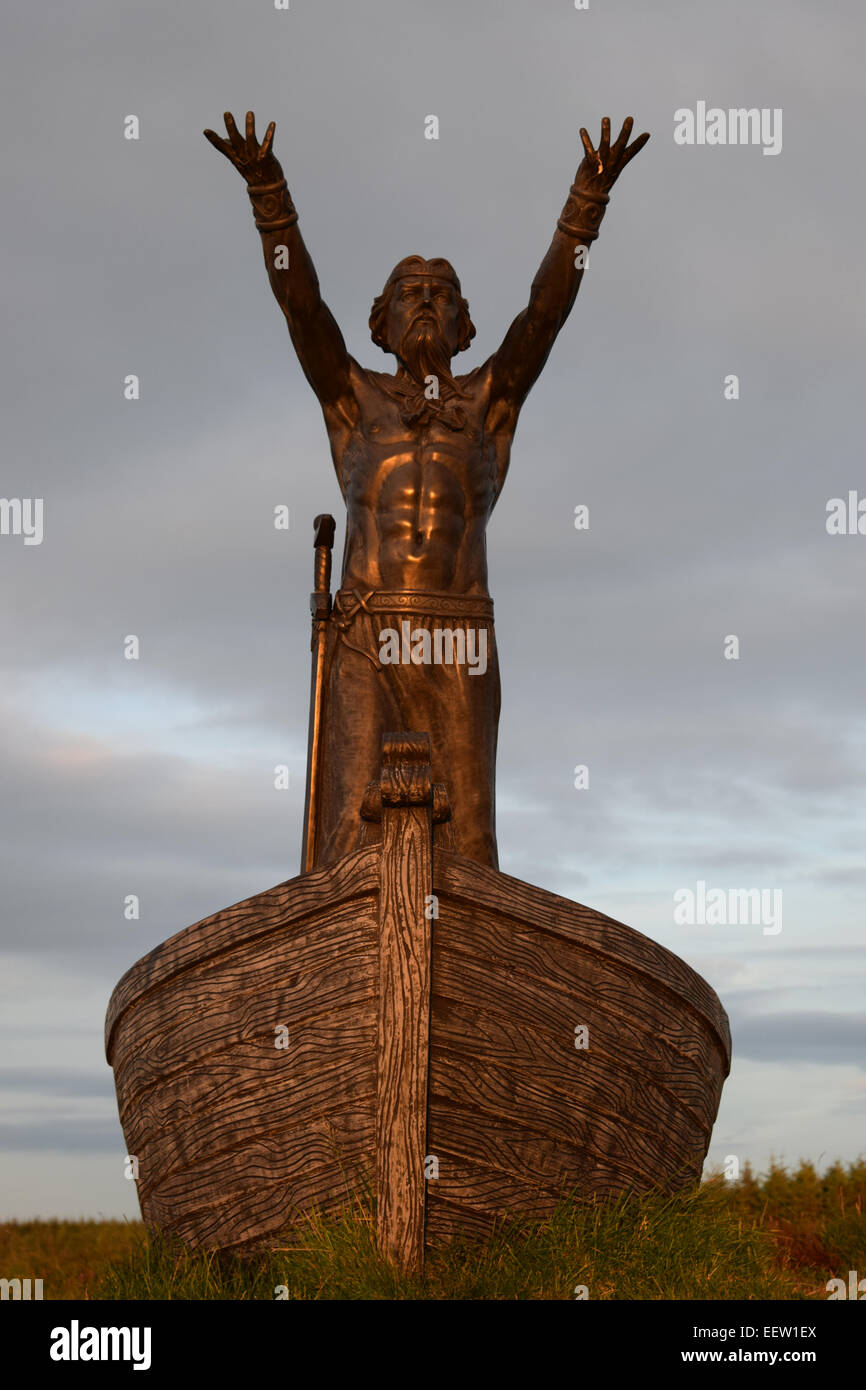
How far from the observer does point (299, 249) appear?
24.1ft

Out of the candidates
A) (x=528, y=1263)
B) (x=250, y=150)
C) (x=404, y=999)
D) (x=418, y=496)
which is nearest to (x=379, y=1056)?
(x=404, y=999)

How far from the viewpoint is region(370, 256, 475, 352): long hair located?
7.91 metres

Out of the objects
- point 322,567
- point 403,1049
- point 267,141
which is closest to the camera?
point 403,1049

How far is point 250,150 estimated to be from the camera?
7.12 meters

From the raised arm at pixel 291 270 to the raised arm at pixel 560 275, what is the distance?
0.79m

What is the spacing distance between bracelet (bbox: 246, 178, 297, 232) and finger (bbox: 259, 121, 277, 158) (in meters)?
0.14

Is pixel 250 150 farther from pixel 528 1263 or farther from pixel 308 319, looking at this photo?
pixel 528 1263

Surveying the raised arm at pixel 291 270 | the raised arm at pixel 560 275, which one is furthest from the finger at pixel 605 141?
the raised arm at pixel 291 270

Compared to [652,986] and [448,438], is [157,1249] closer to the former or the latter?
[652,986]

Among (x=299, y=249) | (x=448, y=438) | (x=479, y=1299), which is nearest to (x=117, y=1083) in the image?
(x=479, y=1299)

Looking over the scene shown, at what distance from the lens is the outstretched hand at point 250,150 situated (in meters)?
7.11

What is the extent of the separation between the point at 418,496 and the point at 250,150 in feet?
5.58

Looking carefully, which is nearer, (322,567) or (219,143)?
(219,143)

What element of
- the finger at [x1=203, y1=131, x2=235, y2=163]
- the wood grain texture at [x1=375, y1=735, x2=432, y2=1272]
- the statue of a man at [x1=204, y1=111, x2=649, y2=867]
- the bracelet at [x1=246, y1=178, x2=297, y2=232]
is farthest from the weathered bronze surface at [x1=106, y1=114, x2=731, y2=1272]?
the finger at [x1=203, y1=131, x2=235, y2=163]
